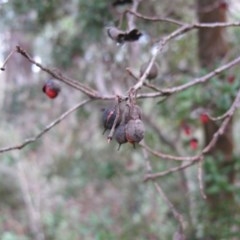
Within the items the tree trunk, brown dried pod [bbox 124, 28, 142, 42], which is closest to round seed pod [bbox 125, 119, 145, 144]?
brown dried pod [bbox 124, 28, 142, 42]

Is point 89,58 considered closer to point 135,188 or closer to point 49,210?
point 135,188

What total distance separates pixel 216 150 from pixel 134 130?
1.78 meters

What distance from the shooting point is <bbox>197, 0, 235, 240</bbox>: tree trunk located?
2225 mm

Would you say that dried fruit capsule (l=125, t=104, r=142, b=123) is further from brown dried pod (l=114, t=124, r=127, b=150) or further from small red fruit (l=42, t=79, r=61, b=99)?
small red fruit (l=42, t=79, r=61, b=99)

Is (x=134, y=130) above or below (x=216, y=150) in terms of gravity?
below

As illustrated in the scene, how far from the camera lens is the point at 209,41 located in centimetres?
267

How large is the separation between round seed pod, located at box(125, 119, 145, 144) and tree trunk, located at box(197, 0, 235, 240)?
132 cm

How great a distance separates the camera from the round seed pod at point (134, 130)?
0.85 metres

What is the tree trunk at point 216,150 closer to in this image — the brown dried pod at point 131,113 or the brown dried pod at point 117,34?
the brown dried pod at point 117,34

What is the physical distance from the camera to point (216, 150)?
8.45 ft

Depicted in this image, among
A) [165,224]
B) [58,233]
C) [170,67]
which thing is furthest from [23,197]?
[170,67]

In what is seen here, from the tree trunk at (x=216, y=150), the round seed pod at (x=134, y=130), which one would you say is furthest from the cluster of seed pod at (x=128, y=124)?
the tree trunk at (x=216, y=150)

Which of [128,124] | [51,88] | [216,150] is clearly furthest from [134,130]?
[216,150]

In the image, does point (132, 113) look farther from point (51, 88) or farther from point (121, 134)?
point (51, 88)
